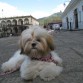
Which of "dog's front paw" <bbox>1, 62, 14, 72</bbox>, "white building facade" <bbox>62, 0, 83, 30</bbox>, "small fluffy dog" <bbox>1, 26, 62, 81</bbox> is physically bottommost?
"dog's front paw" <bbox>1, 62, 14, 72</bbox>

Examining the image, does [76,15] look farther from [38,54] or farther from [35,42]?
[35,42]

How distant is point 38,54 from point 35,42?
317mm

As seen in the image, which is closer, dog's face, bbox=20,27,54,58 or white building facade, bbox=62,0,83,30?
dog's face, bbox=20,27,54,58

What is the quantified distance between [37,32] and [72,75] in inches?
42.8

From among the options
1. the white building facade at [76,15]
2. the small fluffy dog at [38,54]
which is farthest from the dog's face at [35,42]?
the white building facade at [76,15]

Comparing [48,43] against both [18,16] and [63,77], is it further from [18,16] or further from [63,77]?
[18,16]

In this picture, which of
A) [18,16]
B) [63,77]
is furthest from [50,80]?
[18,16]

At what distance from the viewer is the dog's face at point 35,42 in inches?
177

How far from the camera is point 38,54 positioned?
4.70m

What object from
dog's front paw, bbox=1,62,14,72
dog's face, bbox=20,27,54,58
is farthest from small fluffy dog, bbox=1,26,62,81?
dog's front paw, bbox=1,62,14,72

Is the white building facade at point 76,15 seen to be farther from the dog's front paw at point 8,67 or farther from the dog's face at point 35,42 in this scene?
the dog's face at point 35,42

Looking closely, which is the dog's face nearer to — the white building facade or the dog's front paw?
the dog's front paw

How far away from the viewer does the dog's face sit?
4.49 m

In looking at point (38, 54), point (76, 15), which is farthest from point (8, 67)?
point (76, 15)
